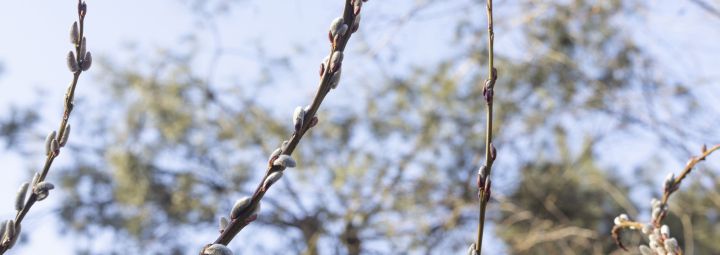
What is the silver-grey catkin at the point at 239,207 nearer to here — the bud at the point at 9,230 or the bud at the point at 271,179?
the bud at the point at 271,179

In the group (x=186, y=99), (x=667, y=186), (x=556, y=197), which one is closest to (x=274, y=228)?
(x=186, y=99)

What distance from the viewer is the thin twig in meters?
0.40

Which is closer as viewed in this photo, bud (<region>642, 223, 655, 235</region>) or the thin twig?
the thin twig

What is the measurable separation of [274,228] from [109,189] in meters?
0.99

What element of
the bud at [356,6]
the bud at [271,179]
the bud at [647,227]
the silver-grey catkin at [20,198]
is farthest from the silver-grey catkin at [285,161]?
the bud at [647,227]

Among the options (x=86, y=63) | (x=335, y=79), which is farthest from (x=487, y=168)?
(x=86, y=63)

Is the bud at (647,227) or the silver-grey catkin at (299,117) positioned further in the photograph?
the bud at (647,227)

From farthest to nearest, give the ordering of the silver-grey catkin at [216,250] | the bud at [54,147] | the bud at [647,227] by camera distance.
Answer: the bud at [647,227] < the bud at [54,147] < the silver-grey catkin at [216,250]

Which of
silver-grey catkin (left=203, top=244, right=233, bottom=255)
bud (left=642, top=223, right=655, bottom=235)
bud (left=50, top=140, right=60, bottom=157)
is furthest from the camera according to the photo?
bud (left=642, top=223, right=655, bottom=235)

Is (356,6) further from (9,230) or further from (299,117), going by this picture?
(9,230)

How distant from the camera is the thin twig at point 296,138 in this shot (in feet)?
1.30

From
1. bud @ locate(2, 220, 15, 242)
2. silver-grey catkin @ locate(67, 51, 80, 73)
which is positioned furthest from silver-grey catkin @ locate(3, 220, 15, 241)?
silver-grey catkin @ locate(67, 51, 80, 73)

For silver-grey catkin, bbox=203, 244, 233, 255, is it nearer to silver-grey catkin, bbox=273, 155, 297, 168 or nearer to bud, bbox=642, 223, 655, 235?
silver-grey catkin, bbox=273, 155, 297, 168

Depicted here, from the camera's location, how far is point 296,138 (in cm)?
40
